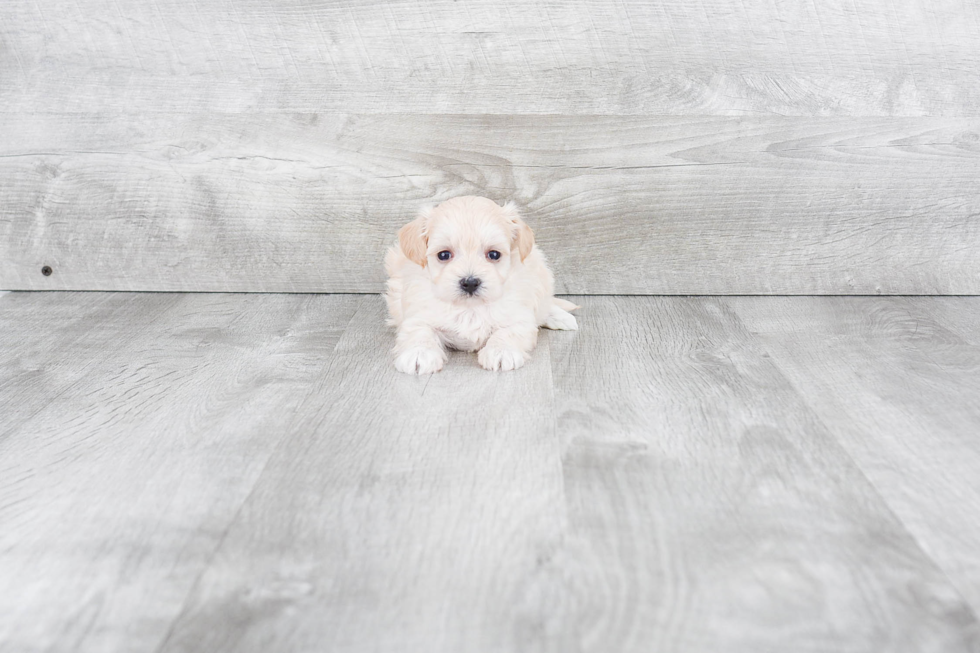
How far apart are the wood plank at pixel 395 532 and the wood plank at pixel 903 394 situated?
48 cm

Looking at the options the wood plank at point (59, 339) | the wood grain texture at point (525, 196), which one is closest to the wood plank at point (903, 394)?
the wood grain texture at point (525, 196)

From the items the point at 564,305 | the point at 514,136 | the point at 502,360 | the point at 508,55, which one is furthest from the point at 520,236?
the point at 508,55

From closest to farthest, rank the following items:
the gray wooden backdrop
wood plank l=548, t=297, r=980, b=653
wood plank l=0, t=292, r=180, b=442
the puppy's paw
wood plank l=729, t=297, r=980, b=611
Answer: wood plank l=548, t=297, r=980, b=653 → wood plank l=729, t=297, r=980, b=611 → wood plank l=0, t=292, r=180, b=442 → the puppy's paw → the gray wooden backdrop

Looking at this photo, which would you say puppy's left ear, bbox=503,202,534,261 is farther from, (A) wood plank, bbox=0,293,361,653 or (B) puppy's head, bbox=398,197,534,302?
(A) wood plank, bbox=0,293,361,653

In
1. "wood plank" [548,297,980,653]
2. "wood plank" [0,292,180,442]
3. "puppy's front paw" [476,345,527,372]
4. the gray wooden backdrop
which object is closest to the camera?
"wood plank" [548,297,980,653]

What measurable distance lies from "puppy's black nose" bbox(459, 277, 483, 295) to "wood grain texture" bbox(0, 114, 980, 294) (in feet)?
1.86

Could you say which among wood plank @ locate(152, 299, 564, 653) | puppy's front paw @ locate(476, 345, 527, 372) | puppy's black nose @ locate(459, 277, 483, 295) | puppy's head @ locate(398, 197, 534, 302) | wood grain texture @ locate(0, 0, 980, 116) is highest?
wood grain texture @ locate(0, 0, 980, 116)

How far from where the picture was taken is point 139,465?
1.18 metres

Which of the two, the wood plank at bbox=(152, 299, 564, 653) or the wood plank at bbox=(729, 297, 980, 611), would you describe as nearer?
the wood plank at bbox=(152, 299, 564, 653)

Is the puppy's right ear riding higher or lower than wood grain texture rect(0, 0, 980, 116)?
lower

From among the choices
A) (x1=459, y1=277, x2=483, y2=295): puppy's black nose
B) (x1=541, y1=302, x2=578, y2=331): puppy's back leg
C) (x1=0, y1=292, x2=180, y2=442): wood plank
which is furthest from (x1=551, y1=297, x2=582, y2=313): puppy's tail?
(x1=0, y1=292, x2=180, y2=442): wood plank

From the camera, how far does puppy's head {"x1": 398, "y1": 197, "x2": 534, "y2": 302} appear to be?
1538mm

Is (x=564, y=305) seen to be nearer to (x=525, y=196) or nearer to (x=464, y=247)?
(x=525, y=196)

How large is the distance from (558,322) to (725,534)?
889mm
